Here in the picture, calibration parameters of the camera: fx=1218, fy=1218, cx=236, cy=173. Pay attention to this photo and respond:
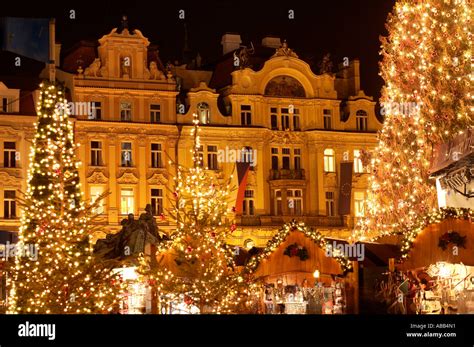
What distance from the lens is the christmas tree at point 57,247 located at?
2506 centimetres

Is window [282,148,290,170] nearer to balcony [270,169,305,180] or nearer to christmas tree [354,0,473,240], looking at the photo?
balcony [270,169,305,180]

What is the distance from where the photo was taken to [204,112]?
61.1 m

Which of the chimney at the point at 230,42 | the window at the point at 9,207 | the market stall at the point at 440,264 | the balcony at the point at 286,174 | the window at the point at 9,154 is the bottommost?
the market stall at the point at 440,264

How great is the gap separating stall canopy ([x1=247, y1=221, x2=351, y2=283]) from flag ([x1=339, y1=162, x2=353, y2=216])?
31.1 metres

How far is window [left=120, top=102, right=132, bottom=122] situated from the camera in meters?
59.0

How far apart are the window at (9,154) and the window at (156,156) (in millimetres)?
6867

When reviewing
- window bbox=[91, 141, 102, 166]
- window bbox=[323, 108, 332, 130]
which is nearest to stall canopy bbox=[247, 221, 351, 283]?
window bbox=[91, 141, 102, 166]

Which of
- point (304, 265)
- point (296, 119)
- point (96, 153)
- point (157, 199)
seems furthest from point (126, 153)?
point (304, 265)

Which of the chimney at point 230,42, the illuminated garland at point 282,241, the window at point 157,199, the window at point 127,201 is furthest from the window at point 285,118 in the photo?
the illuminated garland at point 282,241

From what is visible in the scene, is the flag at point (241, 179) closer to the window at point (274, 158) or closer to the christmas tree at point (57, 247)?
the window at point (274, 158)

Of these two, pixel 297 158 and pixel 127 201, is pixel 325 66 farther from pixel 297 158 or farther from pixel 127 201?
pixel 127 201

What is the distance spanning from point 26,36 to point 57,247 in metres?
5.24

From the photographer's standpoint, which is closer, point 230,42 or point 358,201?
point 358,201
